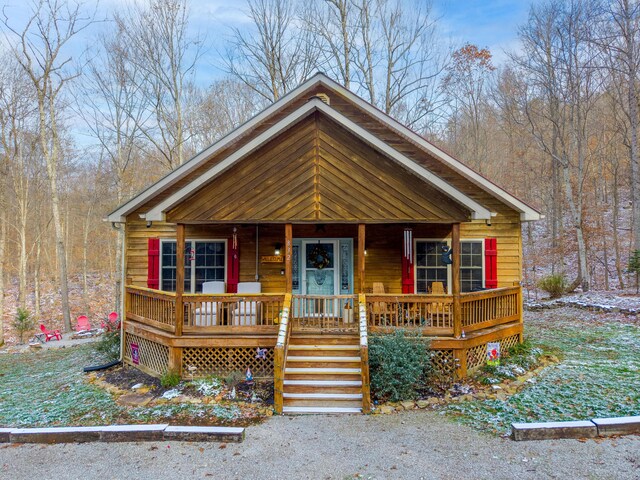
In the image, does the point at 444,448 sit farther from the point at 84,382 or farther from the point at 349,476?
the point at 84,382

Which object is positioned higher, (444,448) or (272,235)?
(272,235)

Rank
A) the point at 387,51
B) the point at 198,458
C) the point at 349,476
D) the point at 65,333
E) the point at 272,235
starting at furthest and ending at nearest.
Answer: the point at 387,51
the point at 65,333
the point at 272,235
the point at 198,458
the point at 349,476

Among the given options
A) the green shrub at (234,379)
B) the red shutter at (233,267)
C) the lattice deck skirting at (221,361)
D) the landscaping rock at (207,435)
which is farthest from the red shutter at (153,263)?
the landscaping rock at (207,435)

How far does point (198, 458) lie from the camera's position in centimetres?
530

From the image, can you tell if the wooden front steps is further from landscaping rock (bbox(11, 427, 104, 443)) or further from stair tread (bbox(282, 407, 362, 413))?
landscaping rock (bbox(11, 427, 104, 443))

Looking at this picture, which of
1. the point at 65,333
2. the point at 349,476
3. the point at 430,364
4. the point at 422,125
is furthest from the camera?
the point at 422,125

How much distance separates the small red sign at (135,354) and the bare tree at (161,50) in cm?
1163

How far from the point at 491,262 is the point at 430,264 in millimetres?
1538

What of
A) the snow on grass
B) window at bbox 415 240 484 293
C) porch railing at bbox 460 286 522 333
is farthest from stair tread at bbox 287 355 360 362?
window at bbox 415 240 484 293

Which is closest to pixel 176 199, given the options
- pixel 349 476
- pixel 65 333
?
pixel 349 476

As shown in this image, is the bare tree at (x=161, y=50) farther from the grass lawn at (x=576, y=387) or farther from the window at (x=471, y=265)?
the grass lawn at (x=576, y=387)

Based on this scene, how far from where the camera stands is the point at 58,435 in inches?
230

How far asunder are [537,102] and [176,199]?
67.8 feet

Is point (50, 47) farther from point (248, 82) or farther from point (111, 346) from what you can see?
point (111, 346)
